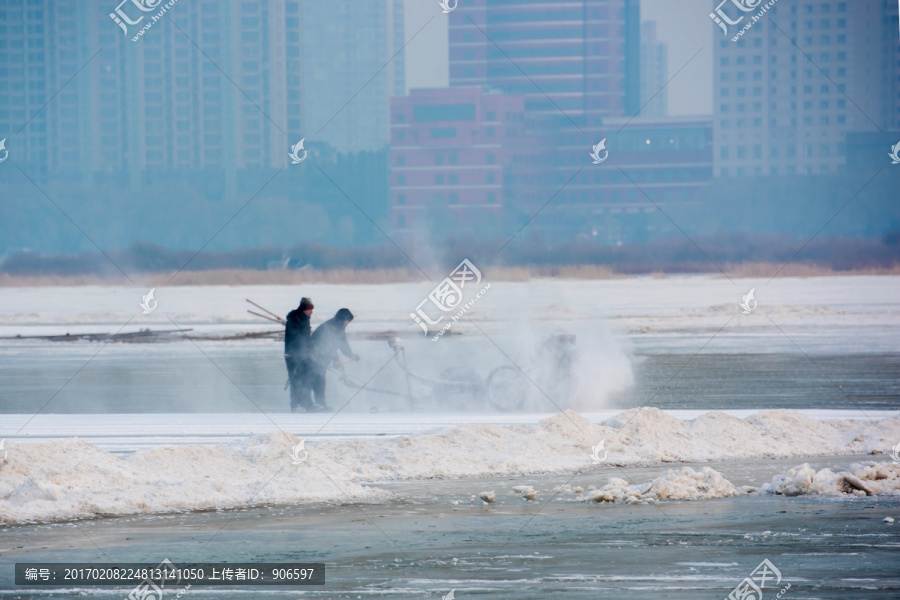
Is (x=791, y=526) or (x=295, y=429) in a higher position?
(x=295, y=429)

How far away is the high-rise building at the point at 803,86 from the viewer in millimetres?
96625

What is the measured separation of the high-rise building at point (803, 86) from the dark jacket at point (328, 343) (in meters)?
84.5

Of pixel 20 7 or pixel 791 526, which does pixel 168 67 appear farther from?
pixel 791 526

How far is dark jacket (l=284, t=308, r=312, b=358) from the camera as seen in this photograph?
15.6 metres

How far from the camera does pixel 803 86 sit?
104 m

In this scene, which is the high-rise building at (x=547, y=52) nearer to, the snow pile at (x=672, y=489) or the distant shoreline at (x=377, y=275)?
the distant shoreline at (x=377, y=275)

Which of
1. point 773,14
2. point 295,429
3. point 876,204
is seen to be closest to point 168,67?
point 773,14

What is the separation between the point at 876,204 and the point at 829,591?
269 feet

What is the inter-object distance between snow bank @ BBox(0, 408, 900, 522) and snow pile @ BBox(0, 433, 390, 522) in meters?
0.01

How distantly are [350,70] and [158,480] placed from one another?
125376 mm

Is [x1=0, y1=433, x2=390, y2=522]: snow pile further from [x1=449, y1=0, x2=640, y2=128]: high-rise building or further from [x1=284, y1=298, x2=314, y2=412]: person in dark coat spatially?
[x1=449, y1=0, x2=640, y2=128]: high-rise building

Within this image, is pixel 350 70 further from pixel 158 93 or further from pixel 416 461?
pixel 416 461

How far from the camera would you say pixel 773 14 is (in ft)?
349

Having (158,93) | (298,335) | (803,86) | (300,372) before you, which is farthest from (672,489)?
(158,93)
